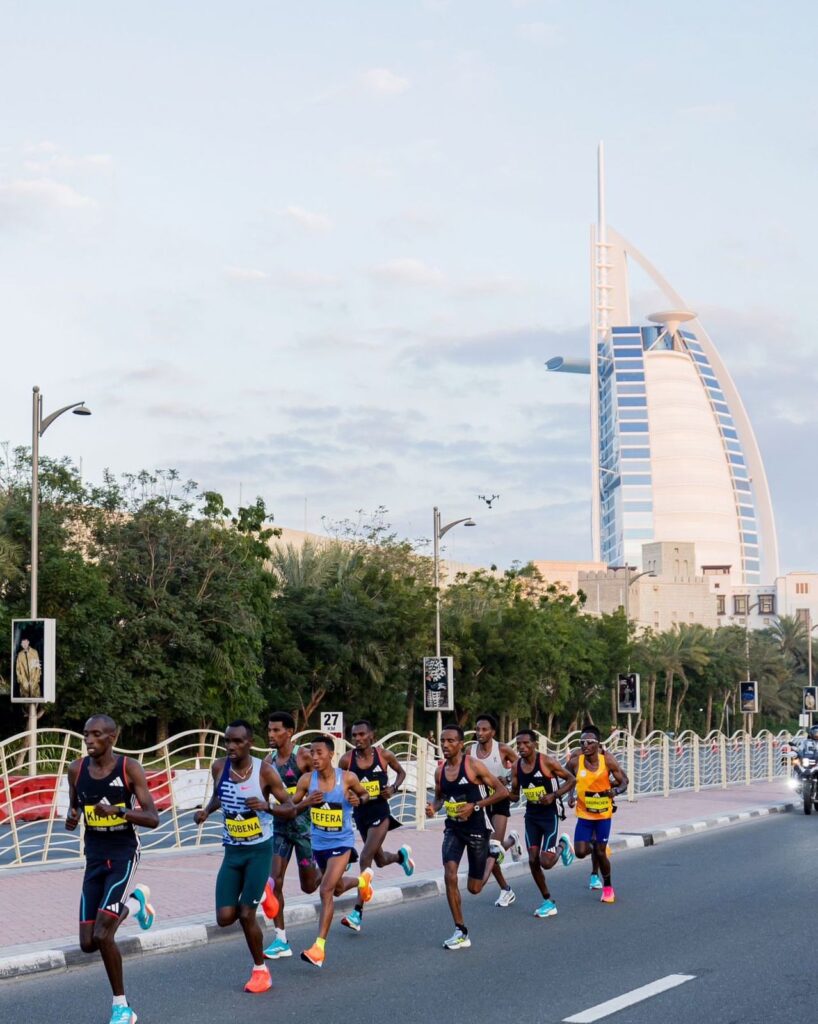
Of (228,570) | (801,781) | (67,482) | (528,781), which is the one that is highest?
(67,482)

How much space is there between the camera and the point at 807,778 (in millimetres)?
28406

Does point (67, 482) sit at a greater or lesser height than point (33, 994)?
greater

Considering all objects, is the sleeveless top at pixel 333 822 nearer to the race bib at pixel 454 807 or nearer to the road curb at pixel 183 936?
the race bib at pixel 454 807

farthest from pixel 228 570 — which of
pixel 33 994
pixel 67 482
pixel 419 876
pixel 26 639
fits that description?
pixel 33 994

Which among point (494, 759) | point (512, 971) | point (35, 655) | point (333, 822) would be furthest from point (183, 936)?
point (35, 655)

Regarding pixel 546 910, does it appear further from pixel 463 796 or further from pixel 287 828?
pixel 287 828

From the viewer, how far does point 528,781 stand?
13383 mm

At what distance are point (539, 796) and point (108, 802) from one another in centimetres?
601

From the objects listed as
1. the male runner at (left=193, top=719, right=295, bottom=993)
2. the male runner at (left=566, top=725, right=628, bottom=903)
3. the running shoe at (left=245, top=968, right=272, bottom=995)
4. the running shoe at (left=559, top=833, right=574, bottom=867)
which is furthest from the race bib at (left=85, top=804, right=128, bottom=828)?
the running shoe at (left=559, top=833, right=574, bottom=867)

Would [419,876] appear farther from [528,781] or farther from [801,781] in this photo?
[801,781]

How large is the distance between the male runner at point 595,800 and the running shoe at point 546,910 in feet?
2.84

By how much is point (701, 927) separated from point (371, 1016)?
4793mm

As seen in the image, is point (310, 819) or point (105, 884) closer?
point (105, 884)

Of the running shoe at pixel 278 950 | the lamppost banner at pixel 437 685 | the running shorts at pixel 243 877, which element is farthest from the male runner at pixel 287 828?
the lamppost banner at pixel 437 685
